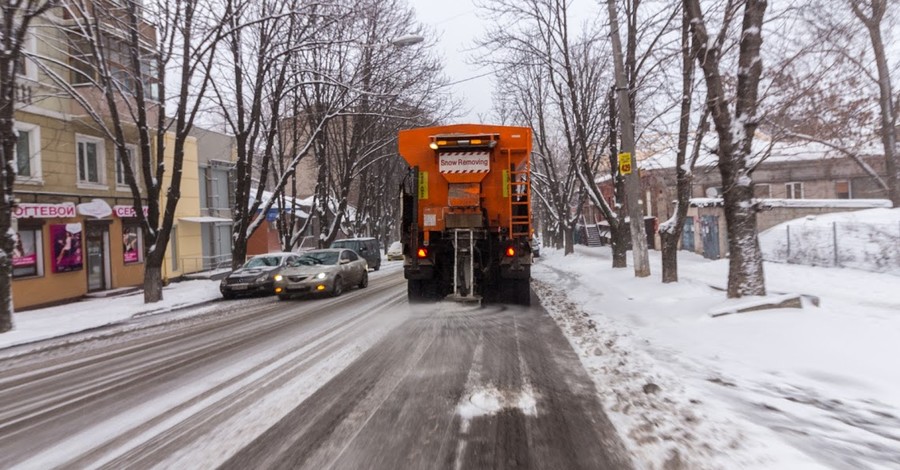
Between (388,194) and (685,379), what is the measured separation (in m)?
40.6

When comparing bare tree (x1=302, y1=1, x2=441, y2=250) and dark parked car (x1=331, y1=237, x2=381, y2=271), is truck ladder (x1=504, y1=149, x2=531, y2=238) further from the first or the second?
dark parked car (x1=331, y1=237, x2=381, y2=271)

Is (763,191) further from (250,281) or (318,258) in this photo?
(250,281)

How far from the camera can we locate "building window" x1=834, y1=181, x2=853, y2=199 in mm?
32344

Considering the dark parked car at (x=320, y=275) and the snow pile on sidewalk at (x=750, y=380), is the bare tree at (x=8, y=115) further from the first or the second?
the snow pile on sidewalk at (x=750, y=380)

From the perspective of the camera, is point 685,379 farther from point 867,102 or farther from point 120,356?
point 867,102

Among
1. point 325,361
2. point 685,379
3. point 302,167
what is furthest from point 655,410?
point 302,167

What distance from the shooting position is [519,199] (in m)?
10.9

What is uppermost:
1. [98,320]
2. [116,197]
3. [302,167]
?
[302,167]

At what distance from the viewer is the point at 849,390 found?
4855mm

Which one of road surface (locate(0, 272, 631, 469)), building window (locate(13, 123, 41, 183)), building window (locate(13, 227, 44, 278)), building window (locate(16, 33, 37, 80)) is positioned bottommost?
road surface (locate(0, 272, 631, 469))

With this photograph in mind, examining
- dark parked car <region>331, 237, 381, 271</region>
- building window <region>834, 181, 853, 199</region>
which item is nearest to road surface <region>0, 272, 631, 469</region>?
dark parked car <region>331, 237, 381, 271</region>

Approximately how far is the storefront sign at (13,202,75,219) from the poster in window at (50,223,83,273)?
16.3 inches

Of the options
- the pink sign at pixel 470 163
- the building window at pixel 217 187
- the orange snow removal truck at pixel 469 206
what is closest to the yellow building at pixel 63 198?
the building window at pixel 217 187

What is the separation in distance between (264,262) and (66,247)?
5932mm
